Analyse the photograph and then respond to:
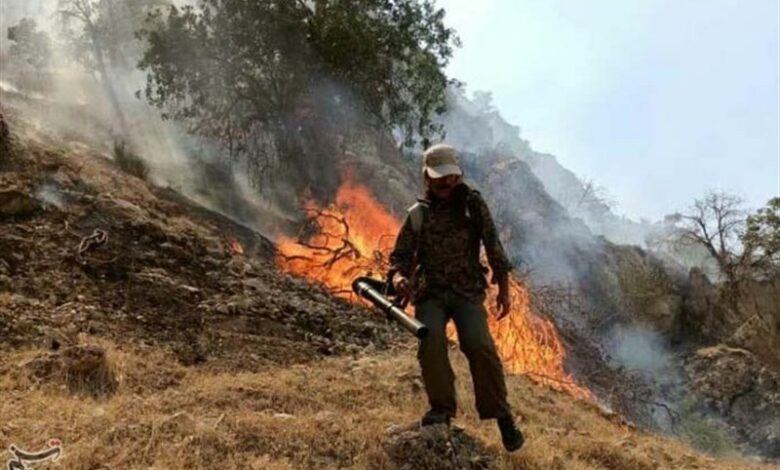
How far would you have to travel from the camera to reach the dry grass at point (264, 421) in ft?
14.4

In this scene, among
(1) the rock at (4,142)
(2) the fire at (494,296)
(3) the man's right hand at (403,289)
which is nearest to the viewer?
(3) the man's right hand at (403,289)

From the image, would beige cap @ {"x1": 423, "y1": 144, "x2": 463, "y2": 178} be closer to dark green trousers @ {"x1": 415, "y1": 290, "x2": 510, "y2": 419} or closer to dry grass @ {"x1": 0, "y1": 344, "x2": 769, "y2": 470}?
dark green trousers @ {"x1": 415, "y1": 290, "x2": 510, "y2": 419}

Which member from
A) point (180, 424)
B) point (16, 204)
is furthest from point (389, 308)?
point (16, 204)

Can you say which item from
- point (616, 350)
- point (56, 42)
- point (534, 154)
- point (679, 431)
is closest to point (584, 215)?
point (534, 154)

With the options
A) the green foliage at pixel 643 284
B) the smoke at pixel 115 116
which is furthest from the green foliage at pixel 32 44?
the green foliage at pixel 643 284

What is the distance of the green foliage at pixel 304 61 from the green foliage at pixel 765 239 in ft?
42.7

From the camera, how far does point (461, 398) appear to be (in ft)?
21.3

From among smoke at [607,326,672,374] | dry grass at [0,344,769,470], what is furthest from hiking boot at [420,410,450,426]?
smoke at [607,326,672,374]

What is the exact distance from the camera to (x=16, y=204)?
878 cm

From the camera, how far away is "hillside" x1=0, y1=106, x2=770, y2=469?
4574 millimetres

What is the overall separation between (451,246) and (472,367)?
0.79 metres

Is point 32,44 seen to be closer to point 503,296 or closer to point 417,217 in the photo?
point 417,217

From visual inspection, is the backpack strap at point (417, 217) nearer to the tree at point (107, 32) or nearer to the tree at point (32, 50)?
the tree at point (107, 32)

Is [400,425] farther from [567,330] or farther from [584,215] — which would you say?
[584,215]
